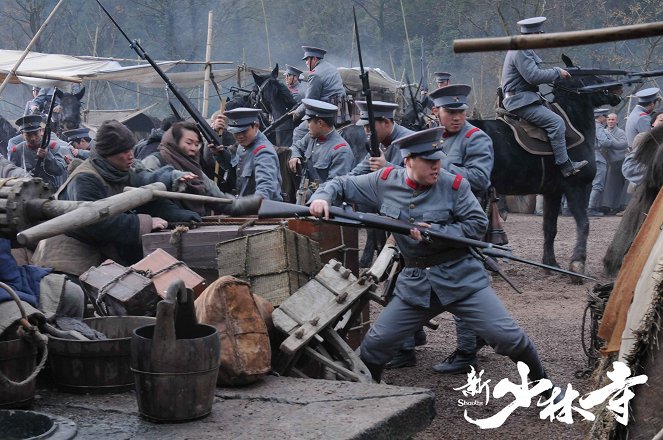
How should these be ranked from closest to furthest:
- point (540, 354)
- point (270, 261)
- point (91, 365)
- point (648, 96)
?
point (91, 365) → point (270, 261) → point (540, 354) → point (648, 96)

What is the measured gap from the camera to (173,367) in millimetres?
4203

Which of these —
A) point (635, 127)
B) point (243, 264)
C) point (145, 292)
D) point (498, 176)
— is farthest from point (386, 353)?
point (635, 127)

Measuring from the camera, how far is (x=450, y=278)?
19.1 ft

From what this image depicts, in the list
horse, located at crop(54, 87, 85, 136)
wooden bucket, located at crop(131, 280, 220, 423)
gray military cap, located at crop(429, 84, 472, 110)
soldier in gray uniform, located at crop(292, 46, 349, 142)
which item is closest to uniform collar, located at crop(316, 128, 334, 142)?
gray military cap, located at crop(429, 84, 472, 110)

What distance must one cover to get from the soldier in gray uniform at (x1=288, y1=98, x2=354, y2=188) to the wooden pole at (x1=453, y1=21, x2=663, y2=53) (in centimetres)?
719

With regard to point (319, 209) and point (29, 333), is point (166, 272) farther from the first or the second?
point (29, 333)

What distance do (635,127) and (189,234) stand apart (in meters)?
9.95

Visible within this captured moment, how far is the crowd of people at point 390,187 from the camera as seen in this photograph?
584cm

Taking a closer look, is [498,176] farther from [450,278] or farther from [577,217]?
[450,278]

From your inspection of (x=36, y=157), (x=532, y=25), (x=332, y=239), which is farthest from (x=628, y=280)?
(x=36, y=157)

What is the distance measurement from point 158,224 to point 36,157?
7.45 metres

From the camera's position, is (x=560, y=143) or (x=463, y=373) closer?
(x=463, y=373)

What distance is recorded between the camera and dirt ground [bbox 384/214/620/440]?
5.69 m

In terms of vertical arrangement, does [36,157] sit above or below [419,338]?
above
